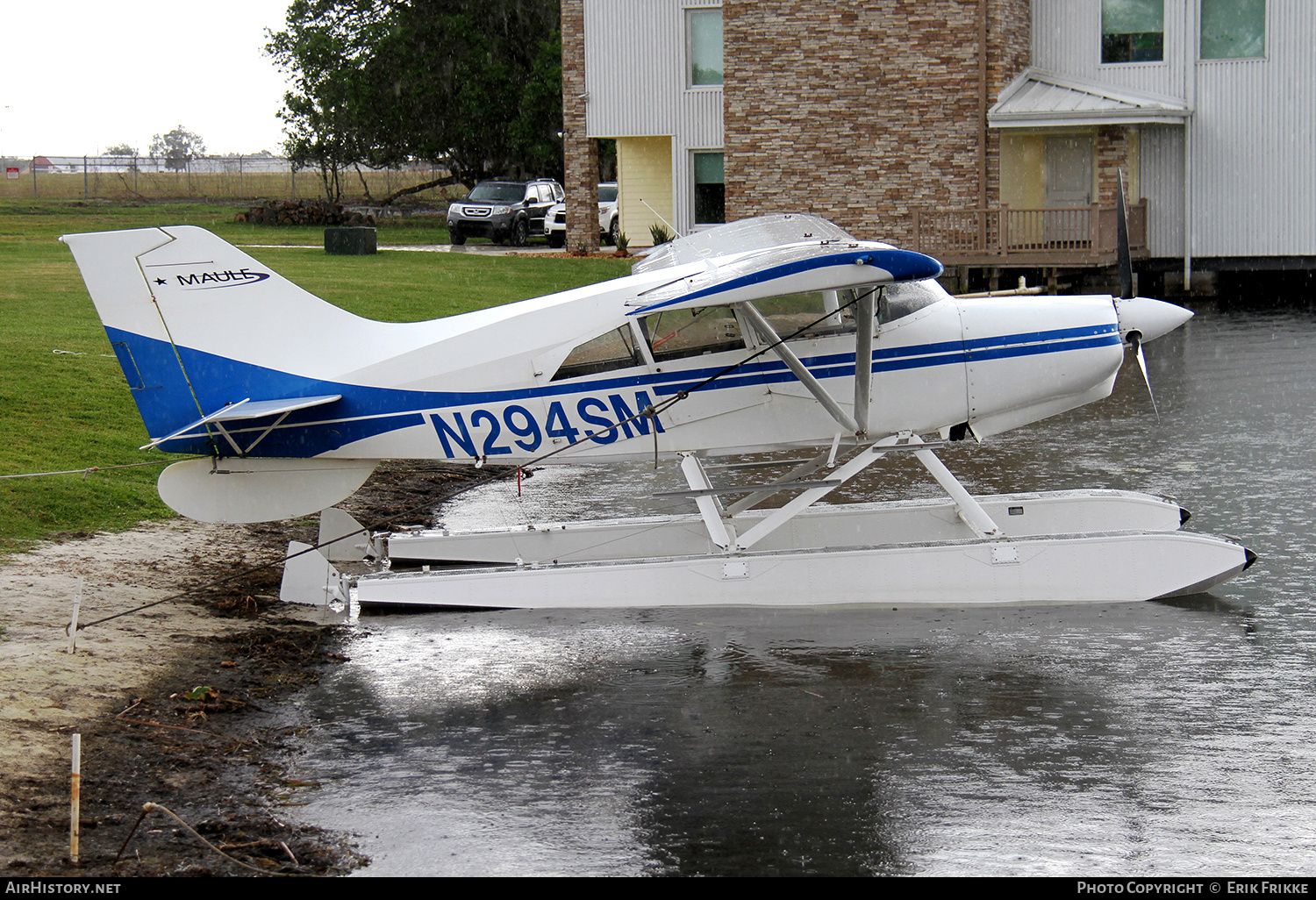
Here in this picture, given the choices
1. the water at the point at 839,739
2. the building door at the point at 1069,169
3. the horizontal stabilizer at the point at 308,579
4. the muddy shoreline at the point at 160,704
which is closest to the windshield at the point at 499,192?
the building door at the point at 1069,169

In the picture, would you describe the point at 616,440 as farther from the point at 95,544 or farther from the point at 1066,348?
the point at 95,544

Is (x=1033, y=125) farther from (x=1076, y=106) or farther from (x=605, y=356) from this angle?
(x=605, y=356)

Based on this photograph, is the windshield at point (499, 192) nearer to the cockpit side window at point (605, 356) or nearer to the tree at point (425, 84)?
the tree at point (425, 84)

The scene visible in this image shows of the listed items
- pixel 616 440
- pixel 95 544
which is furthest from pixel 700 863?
pixel 95 544

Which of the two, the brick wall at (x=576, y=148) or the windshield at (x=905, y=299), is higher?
the brick wall at (x=576, y=148)

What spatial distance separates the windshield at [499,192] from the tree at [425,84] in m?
6.62

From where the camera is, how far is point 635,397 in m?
9.19

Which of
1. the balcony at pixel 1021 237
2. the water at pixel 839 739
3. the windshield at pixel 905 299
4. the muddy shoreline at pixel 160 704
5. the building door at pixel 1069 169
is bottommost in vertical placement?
the water at pixel 839 739

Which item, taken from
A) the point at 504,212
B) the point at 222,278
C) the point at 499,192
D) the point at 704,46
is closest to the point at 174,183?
the point at 499,192

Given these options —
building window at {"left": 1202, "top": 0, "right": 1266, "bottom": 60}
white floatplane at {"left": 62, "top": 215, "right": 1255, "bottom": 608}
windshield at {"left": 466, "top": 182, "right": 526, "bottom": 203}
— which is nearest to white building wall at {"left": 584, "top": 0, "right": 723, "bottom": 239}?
windshield at {"left": 466, "top": 182, "right": 526, "bottom": 203}

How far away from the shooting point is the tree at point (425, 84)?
47.3 meters

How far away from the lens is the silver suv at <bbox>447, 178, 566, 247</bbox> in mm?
38531

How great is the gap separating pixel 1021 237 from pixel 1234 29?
645 centimetres

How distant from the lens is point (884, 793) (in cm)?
607
